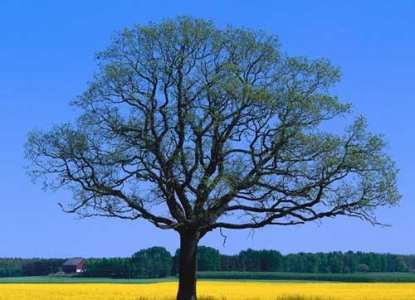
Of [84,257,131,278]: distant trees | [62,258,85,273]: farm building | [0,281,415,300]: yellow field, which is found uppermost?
[62,258,85,273]: farm building

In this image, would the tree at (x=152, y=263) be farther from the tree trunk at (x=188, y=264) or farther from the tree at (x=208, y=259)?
the tree trunk at (x=188, y=264)

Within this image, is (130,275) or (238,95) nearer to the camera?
(238,95)

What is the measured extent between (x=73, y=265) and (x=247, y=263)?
37.1 metres

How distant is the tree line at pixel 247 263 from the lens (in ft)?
406

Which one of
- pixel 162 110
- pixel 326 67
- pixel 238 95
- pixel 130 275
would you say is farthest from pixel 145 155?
pixel 130 275

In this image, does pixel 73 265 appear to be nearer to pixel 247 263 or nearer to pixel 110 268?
pixel 110 268

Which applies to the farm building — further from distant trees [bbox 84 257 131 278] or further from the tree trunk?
the tree trunk

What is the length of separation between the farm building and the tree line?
2.10 m

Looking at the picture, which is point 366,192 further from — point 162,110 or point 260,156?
point 162,110

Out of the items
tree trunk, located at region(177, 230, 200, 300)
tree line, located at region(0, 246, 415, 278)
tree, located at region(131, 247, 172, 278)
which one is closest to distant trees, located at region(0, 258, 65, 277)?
tree line, located at region(0, 246, 415, 278)

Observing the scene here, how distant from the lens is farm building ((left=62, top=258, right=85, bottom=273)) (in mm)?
145000

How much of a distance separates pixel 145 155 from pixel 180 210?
2.96 metres

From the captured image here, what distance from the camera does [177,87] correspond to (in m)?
34.8

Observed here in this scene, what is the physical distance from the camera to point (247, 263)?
424 feet
